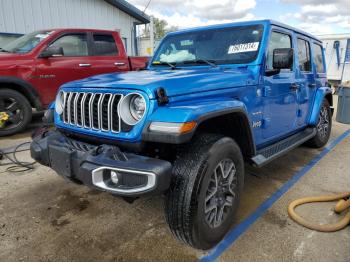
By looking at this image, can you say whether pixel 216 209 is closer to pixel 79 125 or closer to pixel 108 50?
pixel 79 125

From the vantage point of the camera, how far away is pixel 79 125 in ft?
8.21

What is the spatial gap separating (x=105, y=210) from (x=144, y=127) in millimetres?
1353

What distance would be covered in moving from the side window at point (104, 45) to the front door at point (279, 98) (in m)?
3.95

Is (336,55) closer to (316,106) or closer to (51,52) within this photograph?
(316,106)

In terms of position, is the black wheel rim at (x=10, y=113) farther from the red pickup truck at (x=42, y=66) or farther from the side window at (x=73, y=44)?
the side window at (x=73, y=44)

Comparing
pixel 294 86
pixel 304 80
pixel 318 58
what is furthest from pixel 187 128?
pixel 318 58

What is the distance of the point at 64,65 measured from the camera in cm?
577

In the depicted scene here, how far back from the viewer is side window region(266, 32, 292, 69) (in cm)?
322

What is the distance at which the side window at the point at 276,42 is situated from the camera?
10.6ft

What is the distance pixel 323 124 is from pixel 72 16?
30.2 ft

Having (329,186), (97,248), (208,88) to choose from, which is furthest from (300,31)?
(97,248)

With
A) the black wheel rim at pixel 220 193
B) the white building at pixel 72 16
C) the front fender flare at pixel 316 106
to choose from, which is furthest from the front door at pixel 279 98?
the white building at pixel 72 16

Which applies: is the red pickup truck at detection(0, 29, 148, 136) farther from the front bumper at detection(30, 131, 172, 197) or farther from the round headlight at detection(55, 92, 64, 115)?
the front bumper at detection(30, 131, 172, 197)

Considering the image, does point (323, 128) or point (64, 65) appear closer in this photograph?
point (323, 128)
